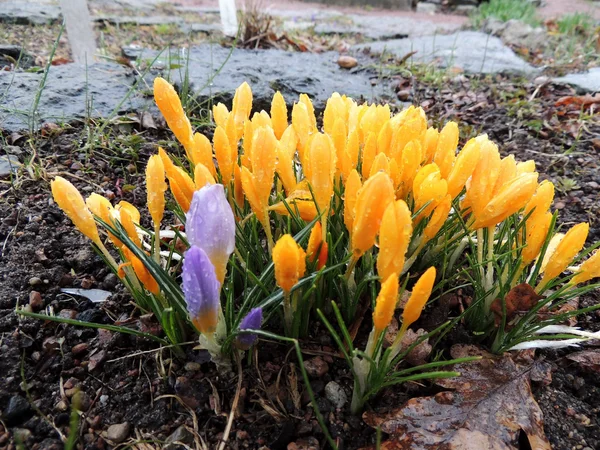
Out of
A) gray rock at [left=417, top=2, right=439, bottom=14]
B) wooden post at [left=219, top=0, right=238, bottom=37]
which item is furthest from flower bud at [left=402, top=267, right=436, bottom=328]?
gray rock at [left=417, top=2, right=439, bottom=14]

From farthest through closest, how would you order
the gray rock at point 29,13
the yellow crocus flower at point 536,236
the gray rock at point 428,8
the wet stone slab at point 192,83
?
the gray rock at point 428,8 < the gray rock at point 29,13 < the wet stone slab at point 192,83 < the yellow crocus flower at point 536,236

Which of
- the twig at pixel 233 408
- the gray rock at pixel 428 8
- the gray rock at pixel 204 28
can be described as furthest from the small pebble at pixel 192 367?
the gray rock at pixel 428 8

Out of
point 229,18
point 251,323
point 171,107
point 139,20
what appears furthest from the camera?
point 139,20

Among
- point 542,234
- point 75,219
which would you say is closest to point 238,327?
point 75,219

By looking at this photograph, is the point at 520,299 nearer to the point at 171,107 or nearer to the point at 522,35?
the point at 171,107

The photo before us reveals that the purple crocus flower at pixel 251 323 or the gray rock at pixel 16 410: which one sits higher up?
the purple crocus flower at pixel 251 323

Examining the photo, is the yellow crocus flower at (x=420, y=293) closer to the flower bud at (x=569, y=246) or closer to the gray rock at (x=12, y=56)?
the flower bud at (x=569, y=246)

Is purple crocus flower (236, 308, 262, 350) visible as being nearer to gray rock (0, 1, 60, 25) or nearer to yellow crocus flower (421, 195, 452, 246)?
yellow crocus flower (421, 195, 452, 246)

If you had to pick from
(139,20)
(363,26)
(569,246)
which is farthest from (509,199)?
(363,26)
